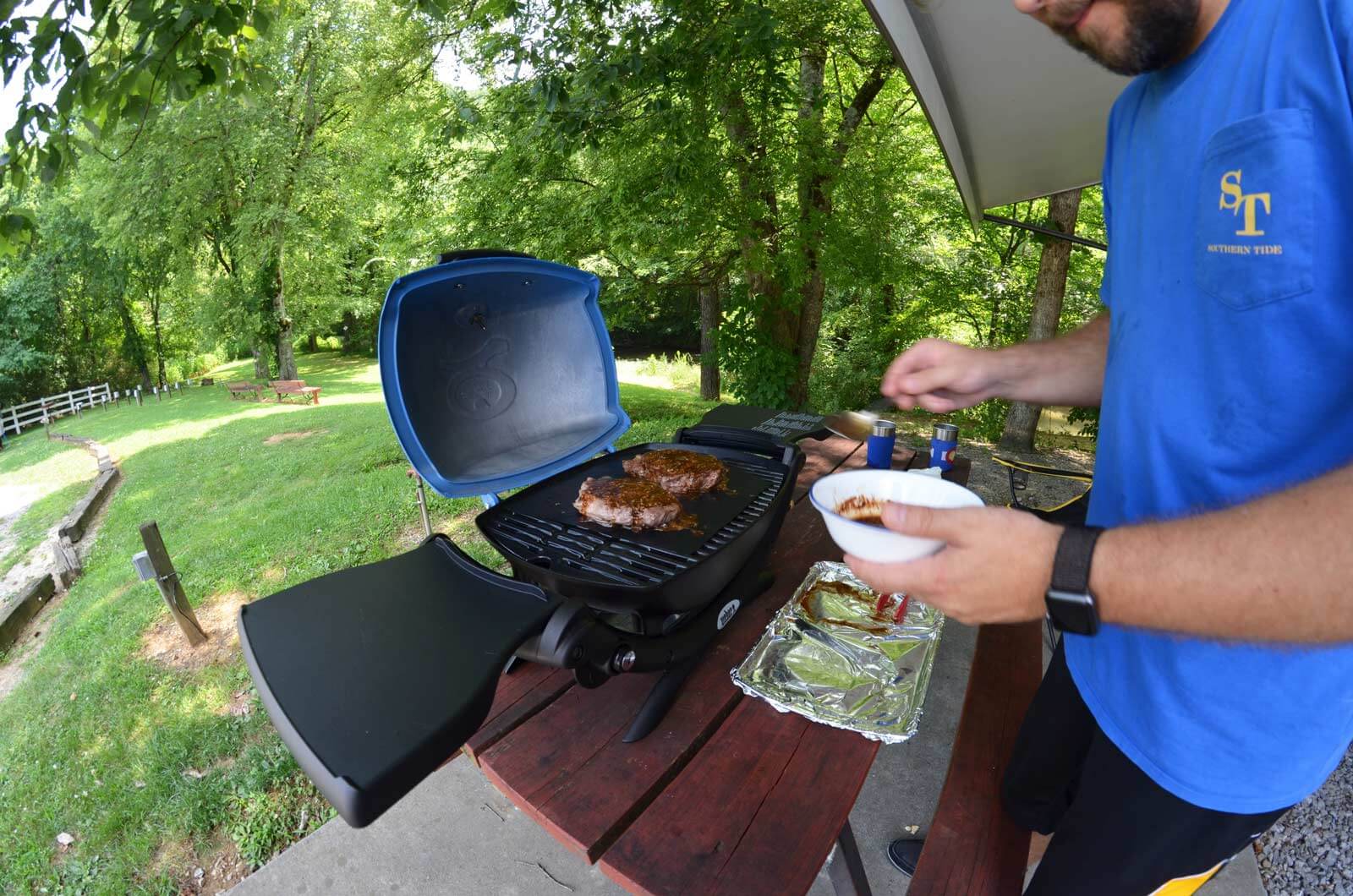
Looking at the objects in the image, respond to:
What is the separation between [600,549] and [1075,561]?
3.45 feet

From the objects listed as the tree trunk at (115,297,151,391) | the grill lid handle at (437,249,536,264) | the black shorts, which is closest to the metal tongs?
the black shorts

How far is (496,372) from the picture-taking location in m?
1.97

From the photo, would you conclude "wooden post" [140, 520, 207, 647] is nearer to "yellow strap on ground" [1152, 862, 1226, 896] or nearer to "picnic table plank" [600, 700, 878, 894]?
"picnic table plank" [600, 700, 878, 894]

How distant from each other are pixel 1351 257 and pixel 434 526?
5.57m

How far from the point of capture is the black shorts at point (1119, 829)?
3.23 ft

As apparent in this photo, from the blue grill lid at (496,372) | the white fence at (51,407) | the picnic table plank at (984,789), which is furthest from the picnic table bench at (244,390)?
the picnic table plank at (984,789)

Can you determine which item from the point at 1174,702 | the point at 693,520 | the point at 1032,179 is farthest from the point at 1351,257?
the point at 1032,179

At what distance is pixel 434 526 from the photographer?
5.37 meters

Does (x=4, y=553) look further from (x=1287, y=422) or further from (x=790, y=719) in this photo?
(x=1287, y=422)

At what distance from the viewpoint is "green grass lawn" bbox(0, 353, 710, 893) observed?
2.54 m

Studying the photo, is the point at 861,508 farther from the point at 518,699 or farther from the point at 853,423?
the point at 853,423

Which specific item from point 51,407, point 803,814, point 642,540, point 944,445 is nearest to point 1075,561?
point 803,814

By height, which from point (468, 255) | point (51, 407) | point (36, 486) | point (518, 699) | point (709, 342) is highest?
point (468, 255)

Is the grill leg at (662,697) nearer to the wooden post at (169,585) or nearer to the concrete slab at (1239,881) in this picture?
the concrete slab at (1239,881)
